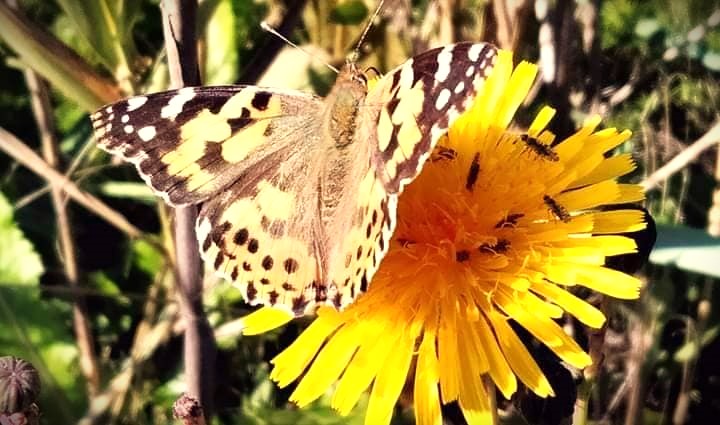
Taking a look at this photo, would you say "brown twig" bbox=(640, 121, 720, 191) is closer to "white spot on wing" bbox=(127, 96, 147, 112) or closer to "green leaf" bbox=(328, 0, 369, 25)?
"green leaf" bbox=(328, 0, 369, 25)

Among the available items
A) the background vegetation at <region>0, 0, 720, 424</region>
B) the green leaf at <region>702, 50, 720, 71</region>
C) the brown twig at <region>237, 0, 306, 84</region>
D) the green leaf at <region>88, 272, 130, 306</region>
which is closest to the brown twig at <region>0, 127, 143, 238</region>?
the background vegetation at <region>0, 0, 720, 424</region>

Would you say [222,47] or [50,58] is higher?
[222,47]

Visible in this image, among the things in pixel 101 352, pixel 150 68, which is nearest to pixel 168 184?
pixel 150 68

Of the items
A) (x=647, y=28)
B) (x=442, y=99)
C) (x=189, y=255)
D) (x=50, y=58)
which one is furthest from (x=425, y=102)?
(x=647, y=28)

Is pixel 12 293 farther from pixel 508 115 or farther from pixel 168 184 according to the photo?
pixel 508 115

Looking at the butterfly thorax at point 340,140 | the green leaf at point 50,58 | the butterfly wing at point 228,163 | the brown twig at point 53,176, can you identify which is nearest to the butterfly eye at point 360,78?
the butterfly thorax at point 340,140

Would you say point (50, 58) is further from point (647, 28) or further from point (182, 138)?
point (647, 28)
